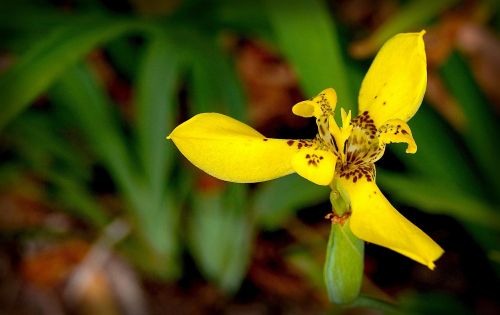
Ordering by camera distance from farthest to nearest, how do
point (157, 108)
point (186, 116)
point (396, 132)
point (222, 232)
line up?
point (186, 116)
point (222, 232)
point (157, 108)
point (396, 132)

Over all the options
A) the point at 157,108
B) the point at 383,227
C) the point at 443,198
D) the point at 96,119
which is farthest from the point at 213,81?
the point at 383,227

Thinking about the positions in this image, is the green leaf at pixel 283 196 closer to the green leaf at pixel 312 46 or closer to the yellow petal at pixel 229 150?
the green leaf at pixel 312 46

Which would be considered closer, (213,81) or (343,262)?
(343,262)

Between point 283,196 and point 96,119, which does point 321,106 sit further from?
point 96,119

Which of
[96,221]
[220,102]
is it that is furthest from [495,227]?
[96,221]

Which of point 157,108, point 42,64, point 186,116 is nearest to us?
point 42,64

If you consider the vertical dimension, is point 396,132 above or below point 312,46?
below

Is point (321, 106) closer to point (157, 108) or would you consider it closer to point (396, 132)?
point (396, 132)

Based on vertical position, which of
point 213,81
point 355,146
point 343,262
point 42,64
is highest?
point 213,81
